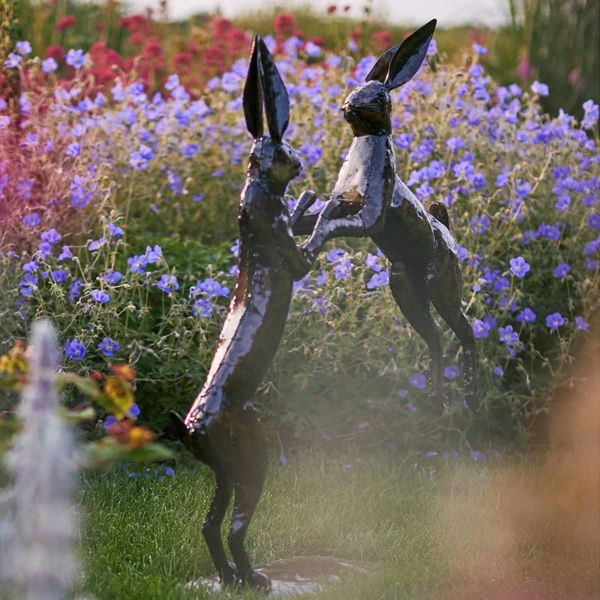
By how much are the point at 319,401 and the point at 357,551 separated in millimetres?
1191

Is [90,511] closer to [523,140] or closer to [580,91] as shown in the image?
[523,140]

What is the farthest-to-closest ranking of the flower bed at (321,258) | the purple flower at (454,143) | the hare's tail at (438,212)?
the purple flower at (454,143) → the flower bed at (321,258) → the hare's tail at (438,212)

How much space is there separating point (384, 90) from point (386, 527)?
4.94ft

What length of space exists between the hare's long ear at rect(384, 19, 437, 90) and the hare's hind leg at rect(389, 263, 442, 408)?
49 cm

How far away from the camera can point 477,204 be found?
14.4 feet

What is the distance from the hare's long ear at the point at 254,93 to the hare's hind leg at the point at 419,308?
65 cm

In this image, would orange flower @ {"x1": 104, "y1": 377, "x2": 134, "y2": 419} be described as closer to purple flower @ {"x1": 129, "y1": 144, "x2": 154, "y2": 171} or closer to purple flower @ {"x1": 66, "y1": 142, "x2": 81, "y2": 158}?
purple flower @ {"x1": 66, "y1": 142, "x2": 81, "y2": 158}

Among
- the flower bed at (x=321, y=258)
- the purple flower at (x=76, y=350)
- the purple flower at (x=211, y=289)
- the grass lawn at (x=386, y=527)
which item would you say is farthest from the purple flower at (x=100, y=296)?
the grass lawn at (x=386, y=527)

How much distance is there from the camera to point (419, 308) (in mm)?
2852

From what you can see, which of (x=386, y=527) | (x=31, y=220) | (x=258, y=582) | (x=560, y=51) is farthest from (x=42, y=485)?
(x=560, y=51)

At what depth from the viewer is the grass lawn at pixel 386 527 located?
9.64 ft

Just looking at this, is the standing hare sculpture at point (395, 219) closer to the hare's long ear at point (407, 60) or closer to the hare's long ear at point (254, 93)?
the hare's long ear at point (407, 60)

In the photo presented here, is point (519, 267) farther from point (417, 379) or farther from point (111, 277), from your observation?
point (111, 277)

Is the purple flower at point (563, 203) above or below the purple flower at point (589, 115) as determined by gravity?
below
